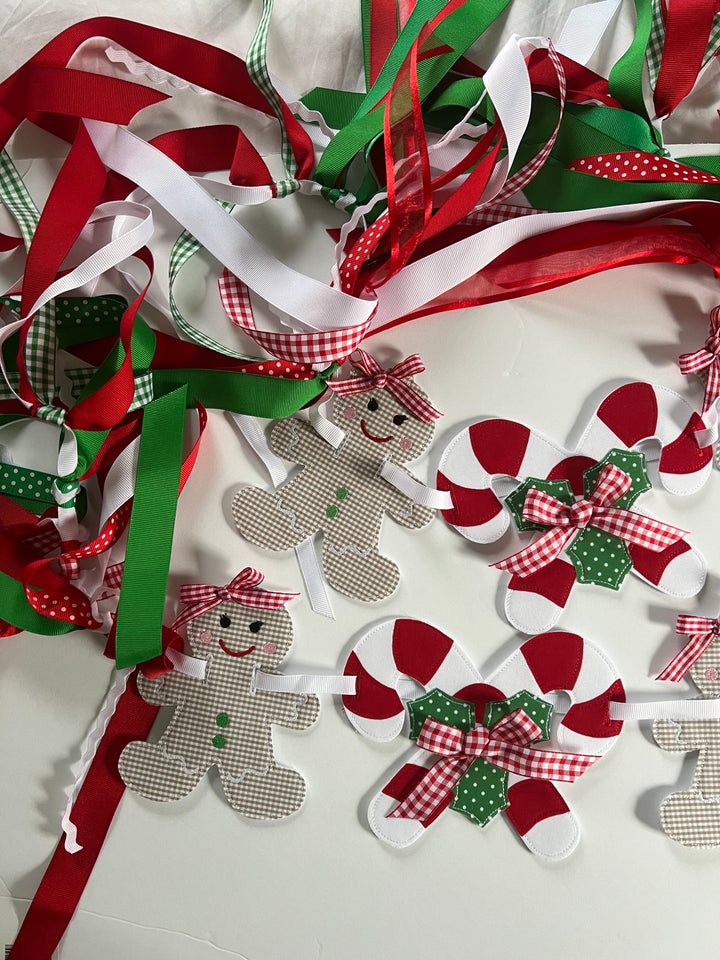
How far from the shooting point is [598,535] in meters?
1.23

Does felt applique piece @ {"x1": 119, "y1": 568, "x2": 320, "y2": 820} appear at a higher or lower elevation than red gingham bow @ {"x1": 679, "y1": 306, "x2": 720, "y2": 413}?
lower

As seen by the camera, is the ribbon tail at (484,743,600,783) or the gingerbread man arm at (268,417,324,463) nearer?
the ribbon tail at (484,743,600,783)

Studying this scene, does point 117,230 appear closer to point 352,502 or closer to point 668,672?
point 352,502

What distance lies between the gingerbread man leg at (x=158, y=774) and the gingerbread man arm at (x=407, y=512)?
457 millimetres

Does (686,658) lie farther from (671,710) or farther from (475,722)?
(475,722)

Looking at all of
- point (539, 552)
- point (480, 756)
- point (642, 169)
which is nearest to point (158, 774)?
point (480, 756)

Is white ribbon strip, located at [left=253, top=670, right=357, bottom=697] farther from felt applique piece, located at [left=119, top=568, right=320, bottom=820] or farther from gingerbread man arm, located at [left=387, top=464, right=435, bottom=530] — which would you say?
gingerbread man arm, located at [left=387, top=464, right=435, bottom=530]

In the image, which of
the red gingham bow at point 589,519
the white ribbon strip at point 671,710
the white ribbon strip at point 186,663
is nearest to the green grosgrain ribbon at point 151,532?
the white ribbon strip at point 186,663

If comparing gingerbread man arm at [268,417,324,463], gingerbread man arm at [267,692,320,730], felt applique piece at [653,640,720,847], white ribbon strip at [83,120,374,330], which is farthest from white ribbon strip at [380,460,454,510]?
felt applique piece at [653,640,720,847]

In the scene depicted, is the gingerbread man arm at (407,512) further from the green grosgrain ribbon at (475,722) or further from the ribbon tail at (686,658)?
the ribbon tail at (686,658)

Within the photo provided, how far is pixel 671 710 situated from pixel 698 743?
2.4 inches

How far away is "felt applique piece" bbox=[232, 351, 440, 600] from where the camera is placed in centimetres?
126

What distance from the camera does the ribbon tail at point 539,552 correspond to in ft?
3.95

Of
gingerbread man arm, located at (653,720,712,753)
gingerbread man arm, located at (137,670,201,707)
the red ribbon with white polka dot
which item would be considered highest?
the red ribbon with white polka dot
